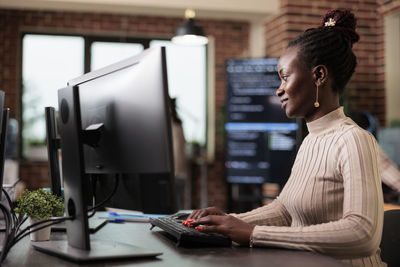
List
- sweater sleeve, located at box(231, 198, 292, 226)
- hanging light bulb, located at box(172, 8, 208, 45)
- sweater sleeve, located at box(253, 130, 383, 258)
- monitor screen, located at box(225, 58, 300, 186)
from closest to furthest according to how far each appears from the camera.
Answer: sweater sleeve, located at box(253, 130, 383, 258), sweater sleeve, located at box(231, 198, 292, 226), hanging light bulb, located at box(172, 8, 208, 45), monitor screen, located at box(225, 58, 300, 186)

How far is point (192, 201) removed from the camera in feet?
20.9

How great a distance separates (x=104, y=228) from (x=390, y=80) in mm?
4459

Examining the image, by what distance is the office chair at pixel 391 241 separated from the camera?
152 cm

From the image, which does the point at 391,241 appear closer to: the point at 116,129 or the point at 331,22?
the point at 331,22

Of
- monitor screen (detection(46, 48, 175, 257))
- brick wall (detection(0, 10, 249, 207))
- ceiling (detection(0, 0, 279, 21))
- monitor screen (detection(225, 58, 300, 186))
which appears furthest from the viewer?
brick wall (detection(0, 10, 249, 207))

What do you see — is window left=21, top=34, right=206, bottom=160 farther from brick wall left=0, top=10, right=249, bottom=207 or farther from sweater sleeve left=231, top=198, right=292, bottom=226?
sweater sleeve left=231, top=198, right=292, bottom=226

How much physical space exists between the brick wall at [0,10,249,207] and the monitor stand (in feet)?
16.6

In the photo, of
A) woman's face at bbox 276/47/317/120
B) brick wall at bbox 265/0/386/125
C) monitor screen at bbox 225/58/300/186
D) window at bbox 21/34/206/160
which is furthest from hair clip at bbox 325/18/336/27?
window at bbox 21/34/206/160

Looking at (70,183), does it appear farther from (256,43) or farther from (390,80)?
(256,43)

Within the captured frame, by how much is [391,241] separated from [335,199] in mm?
363

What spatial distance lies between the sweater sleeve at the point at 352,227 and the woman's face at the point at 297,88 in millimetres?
249

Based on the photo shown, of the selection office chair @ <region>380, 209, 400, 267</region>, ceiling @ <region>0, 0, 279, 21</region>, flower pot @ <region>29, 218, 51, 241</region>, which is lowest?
office chair @ <region>380, 209, 400, 267</region>

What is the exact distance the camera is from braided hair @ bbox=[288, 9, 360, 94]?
1.43m

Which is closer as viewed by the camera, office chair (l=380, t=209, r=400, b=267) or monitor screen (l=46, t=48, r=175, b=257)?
monitor screen (l=46, t=48, r=175, b=257)
